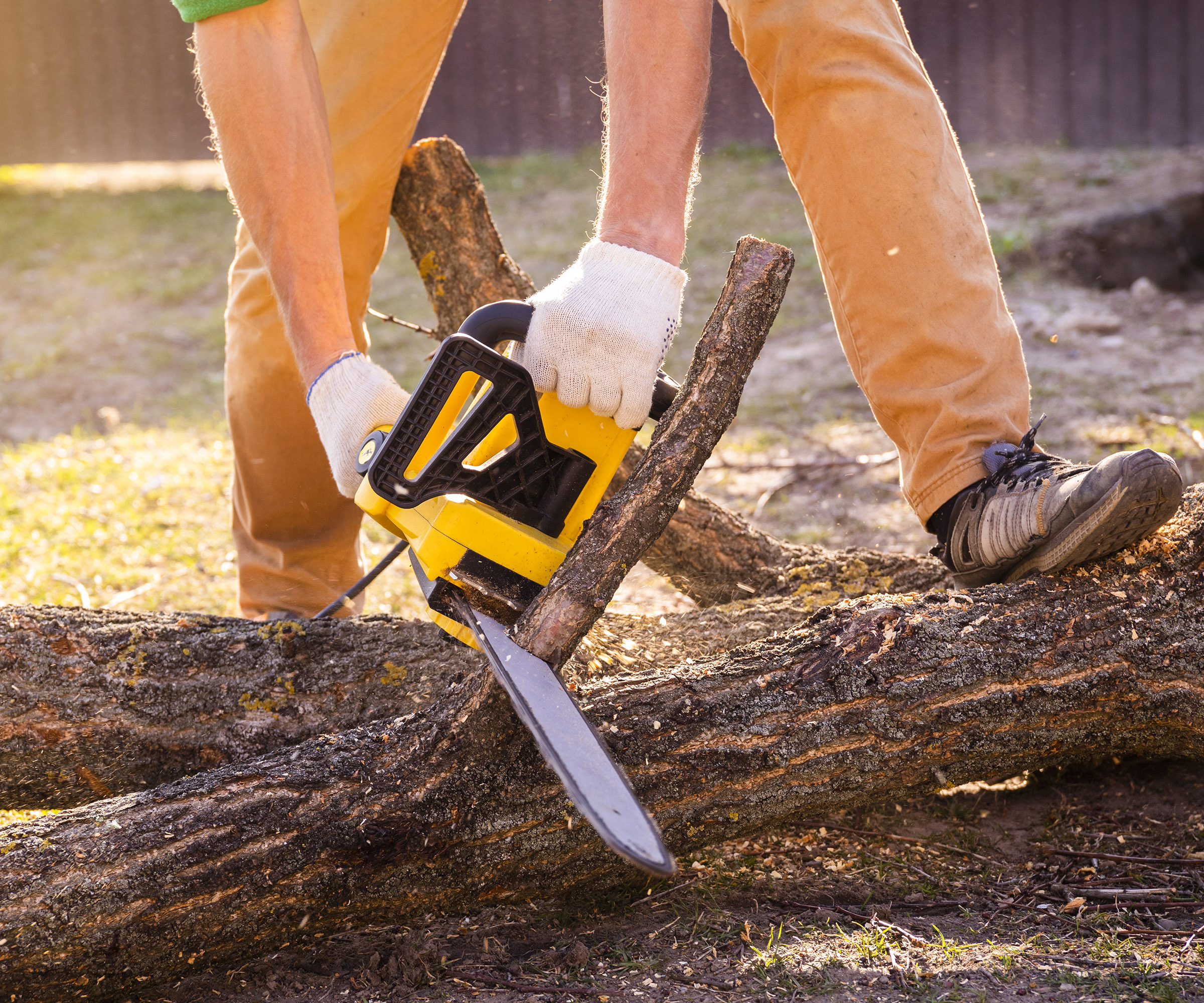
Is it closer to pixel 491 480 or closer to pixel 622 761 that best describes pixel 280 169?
pixel 491 480

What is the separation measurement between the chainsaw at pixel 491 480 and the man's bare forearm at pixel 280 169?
305 mm

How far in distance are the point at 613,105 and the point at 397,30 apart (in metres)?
0.94

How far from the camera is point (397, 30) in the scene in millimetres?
2240

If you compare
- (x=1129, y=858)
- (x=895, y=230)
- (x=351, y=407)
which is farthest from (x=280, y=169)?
(x=1129, y=858)

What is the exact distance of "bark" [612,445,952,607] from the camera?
2373 mm

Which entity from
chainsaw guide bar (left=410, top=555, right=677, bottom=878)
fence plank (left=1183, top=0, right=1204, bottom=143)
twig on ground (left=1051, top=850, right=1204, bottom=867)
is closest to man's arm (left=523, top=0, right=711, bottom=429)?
chainsaw guide bar (left=410, top=555, right=677, bottom=878)

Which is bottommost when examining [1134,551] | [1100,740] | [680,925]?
[680,925]

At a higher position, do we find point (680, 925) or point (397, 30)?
point (397, 30)

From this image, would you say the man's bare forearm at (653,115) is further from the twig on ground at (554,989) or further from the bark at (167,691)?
the twig on ground at (554,989)

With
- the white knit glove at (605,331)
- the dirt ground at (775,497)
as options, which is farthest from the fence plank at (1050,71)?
the white knit glove at (605,331)

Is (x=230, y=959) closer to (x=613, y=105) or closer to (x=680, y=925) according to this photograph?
(x=680, y=925)

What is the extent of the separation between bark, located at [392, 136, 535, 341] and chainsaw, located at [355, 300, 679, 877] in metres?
0.99

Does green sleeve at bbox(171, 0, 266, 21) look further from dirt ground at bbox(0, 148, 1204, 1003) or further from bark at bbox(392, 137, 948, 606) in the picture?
dirt ground at bbox(0, 148, 1204, 1003)

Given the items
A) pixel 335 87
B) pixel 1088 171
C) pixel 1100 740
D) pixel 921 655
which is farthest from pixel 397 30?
pixel 1088 171
